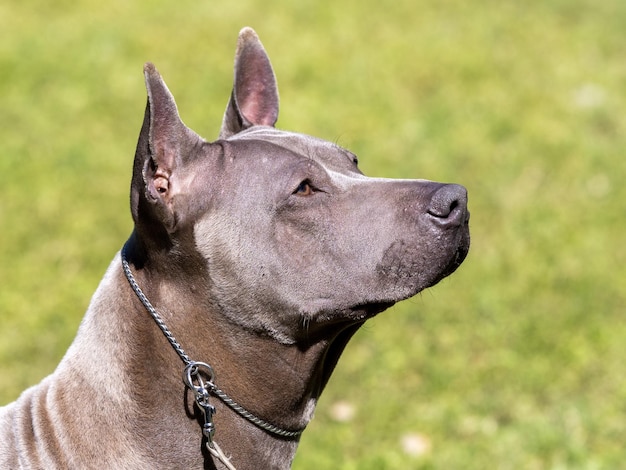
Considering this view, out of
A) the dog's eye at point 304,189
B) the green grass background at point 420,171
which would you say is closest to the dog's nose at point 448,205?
the dog's eye at point 304,189

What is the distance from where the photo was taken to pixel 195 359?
3.47 meters

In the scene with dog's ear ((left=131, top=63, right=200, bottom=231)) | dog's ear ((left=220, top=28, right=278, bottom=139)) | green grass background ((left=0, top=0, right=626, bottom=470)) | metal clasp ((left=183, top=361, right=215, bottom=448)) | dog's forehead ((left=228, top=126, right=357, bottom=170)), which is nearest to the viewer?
dog's ear ((left=131, top=63, right=200, bottom=231))

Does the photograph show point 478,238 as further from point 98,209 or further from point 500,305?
point 98,209

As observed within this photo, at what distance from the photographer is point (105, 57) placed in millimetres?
9984

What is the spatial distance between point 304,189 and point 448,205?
56 centimetres

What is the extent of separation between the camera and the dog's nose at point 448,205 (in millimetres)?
3393

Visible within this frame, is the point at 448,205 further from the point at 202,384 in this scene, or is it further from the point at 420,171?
the point at 420,171

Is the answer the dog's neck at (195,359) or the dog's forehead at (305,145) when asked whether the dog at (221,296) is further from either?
the dog's forehead at (305,145)

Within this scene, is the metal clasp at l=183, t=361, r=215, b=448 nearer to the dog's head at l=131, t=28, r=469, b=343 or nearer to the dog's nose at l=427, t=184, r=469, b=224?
the dog's head at l=131, t=28, r=469, b=343

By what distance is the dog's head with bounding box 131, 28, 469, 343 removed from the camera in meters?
3.42

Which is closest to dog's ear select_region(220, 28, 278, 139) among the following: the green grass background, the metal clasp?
the metal clasp

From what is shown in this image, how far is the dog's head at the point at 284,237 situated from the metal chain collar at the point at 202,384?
0.13 meters

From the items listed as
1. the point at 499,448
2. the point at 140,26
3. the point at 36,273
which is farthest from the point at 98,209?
the point at 499,448

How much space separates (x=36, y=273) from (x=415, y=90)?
453 centimetres
